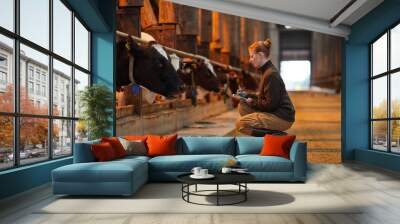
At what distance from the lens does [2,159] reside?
542 cm

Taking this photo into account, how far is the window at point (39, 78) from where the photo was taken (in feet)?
18.0

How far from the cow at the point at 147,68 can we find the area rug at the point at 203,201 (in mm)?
3413

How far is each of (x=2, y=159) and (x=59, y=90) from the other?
86.3 inches

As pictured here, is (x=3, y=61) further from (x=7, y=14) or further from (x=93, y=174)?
(x=93, y=174)

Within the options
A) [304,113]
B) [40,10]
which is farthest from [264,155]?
[40,10]

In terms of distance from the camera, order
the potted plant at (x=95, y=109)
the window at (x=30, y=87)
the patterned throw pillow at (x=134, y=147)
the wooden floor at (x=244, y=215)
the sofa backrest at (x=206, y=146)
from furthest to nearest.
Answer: the potted plant at (x=95, y=109), the sofa backrest at (x=206, y=146), the patterned throw pillow at (x=134, y=147), the window at (x=30, y=87), the wooden floor at (x=244, y=215)

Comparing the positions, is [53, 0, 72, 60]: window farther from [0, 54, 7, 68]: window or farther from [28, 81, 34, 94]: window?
[0, 54, 7, 68]: window

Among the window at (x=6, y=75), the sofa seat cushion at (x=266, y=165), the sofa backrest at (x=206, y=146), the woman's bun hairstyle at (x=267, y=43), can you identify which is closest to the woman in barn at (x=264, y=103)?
the woman's bun hairstyle at (x=267, y=43)

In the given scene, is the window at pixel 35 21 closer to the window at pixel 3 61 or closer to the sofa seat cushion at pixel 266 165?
the window at pixel 3 61

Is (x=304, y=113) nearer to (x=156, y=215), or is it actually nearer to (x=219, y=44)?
(x=219, y=44)

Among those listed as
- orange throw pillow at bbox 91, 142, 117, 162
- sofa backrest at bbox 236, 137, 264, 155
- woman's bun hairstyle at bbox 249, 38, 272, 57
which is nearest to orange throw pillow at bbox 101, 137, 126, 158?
orange throw pillow at bbox 91, 142, 117, 162

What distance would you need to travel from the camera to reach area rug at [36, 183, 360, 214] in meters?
4.68

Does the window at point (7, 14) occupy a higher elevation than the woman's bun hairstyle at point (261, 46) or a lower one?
lower

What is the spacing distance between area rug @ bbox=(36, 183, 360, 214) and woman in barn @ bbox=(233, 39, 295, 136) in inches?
128
